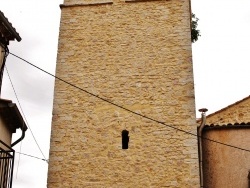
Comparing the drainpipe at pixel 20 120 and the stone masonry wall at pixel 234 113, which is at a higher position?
the stone masonry wall at pixel 234 113

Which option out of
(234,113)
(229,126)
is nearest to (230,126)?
(229,126)

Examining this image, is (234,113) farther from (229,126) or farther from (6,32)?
(6,32)

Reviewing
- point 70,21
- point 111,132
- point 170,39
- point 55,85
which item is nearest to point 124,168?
point 111,132

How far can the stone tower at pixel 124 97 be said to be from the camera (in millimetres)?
9359

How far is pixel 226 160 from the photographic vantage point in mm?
9641

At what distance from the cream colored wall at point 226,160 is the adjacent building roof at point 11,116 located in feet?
12.8

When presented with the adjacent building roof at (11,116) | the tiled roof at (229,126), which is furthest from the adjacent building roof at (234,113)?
the adjacent building roof at (11,116)

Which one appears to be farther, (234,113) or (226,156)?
Result: (234,113)

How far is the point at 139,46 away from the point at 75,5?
6.76 feet

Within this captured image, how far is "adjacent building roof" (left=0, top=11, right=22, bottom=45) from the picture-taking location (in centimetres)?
811

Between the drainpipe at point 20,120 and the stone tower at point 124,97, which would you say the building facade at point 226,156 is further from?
the drainpipe at point 20,120

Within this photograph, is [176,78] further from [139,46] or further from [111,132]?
[111,132]

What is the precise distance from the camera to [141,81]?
10.2 metres

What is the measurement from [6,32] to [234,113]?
578cm
